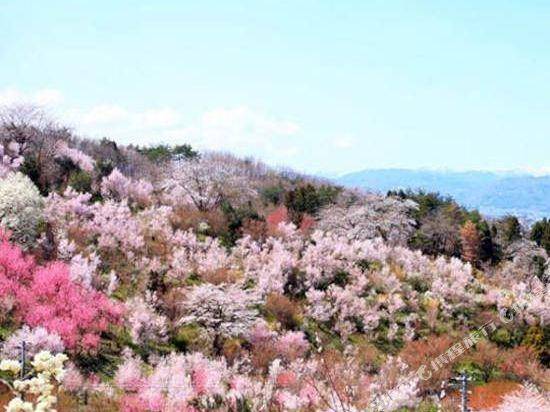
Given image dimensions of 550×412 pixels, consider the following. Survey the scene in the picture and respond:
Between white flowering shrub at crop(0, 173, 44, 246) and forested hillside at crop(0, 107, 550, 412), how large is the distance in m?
0.04

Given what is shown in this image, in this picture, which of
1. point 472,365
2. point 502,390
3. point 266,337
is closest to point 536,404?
point 502,390

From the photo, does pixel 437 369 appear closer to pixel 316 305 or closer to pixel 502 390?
pixel 502 390

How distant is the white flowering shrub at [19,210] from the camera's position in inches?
666

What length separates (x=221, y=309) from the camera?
15445 mm

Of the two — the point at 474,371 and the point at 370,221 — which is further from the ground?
the point at 370,221

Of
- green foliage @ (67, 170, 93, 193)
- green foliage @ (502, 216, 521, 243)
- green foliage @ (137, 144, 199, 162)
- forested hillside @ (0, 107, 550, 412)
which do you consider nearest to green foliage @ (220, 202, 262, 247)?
forested hillside @ (0, 107, 550, 412)

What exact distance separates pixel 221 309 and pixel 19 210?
20.5 feet

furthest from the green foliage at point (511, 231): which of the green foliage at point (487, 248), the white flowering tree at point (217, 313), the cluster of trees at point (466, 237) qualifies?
the white flowering tree at point (217, 313)

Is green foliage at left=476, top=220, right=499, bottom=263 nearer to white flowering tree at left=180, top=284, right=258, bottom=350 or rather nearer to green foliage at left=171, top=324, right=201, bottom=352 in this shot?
white flowering tree at left=180, top=284, right=258, bottom=350

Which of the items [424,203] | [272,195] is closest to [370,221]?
[272,195]

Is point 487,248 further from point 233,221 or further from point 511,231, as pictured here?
point 233,221

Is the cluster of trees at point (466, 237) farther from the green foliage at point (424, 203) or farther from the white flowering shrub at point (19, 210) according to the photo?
the white flowering shrub at point (19, 210)

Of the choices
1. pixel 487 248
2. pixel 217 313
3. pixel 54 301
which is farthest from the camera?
pixel 487 248

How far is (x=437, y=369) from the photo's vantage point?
15914mm
